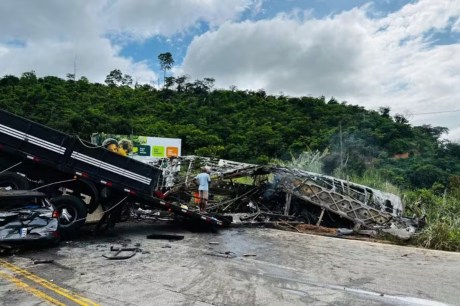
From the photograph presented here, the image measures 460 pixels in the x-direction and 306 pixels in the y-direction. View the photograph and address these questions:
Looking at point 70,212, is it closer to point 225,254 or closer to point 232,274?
point 225,254

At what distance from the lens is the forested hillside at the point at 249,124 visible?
3416 cm

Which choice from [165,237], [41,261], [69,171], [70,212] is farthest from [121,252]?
[69,171]

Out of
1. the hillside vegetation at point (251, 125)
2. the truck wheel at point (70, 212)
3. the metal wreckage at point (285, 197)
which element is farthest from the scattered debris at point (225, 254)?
the hillside vegetation at point (251, 125)

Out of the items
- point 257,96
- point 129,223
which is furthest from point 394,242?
point 257,96

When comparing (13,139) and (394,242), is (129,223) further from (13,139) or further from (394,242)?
(394,242)

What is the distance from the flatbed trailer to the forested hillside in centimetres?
1946

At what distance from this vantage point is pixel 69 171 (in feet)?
33.8

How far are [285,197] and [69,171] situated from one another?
7.95 metres

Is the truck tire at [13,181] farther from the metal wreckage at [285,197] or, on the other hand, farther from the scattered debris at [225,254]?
the scattered debris at [225,254]

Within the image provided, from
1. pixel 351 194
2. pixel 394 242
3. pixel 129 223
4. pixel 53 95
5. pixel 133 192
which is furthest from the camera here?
pixel 53 95

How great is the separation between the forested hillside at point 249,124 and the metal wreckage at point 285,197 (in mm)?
13465

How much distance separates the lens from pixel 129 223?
43.9 feet

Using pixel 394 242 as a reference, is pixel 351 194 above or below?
above

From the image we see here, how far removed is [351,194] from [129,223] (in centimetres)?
760
